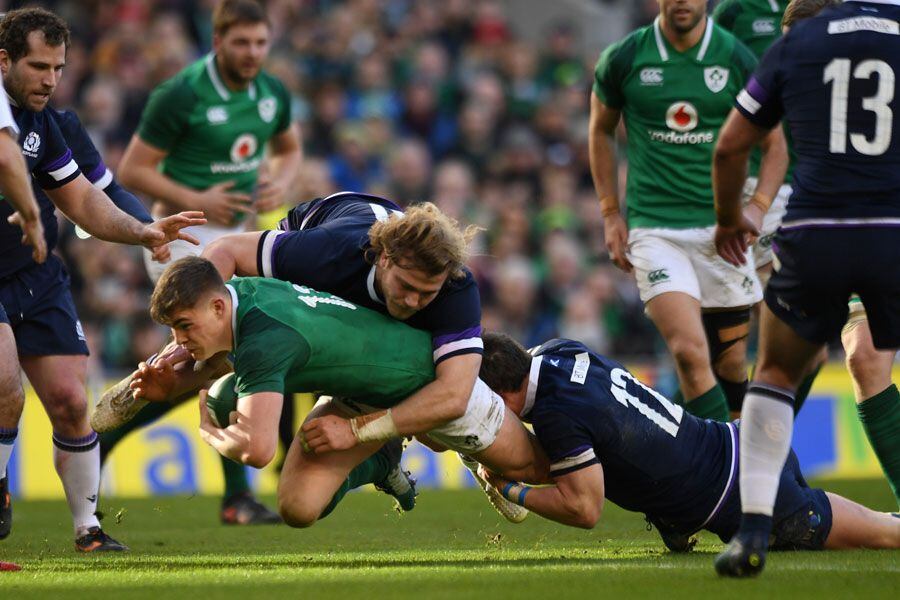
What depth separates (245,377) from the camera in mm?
5316

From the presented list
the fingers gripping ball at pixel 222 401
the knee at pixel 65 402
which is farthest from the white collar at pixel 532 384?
the knee at pixel 65 402

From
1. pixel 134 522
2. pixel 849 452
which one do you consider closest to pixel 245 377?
pixel 134 522

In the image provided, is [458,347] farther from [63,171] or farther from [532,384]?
[63,171]

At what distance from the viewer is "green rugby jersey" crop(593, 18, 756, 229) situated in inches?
307

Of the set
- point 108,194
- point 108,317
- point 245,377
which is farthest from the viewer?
point 108,317

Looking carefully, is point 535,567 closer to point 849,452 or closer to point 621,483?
point 621,483

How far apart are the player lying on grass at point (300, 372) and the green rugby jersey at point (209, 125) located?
3.02 m

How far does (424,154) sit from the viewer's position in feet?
49.7

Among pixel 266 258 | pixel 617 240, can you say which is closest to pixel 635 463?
pixel 266 258

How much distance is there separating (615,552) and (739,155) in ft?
6.47

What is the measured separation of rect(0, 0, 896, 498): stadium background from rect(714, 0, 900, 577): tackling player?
22.4 feet

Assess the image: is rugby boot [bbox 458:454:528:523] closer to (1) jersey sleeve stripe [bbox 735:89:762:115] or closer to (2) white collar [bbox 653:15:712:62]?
(1) jersey sleeve stripe [bbox 735:89:762:115]

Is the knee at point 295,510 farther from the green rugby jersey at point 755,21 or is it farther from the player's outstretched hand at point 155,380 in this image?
the green rugby jersey at point 755,21

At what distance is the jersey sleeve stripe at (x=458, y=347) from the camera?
5910mm
